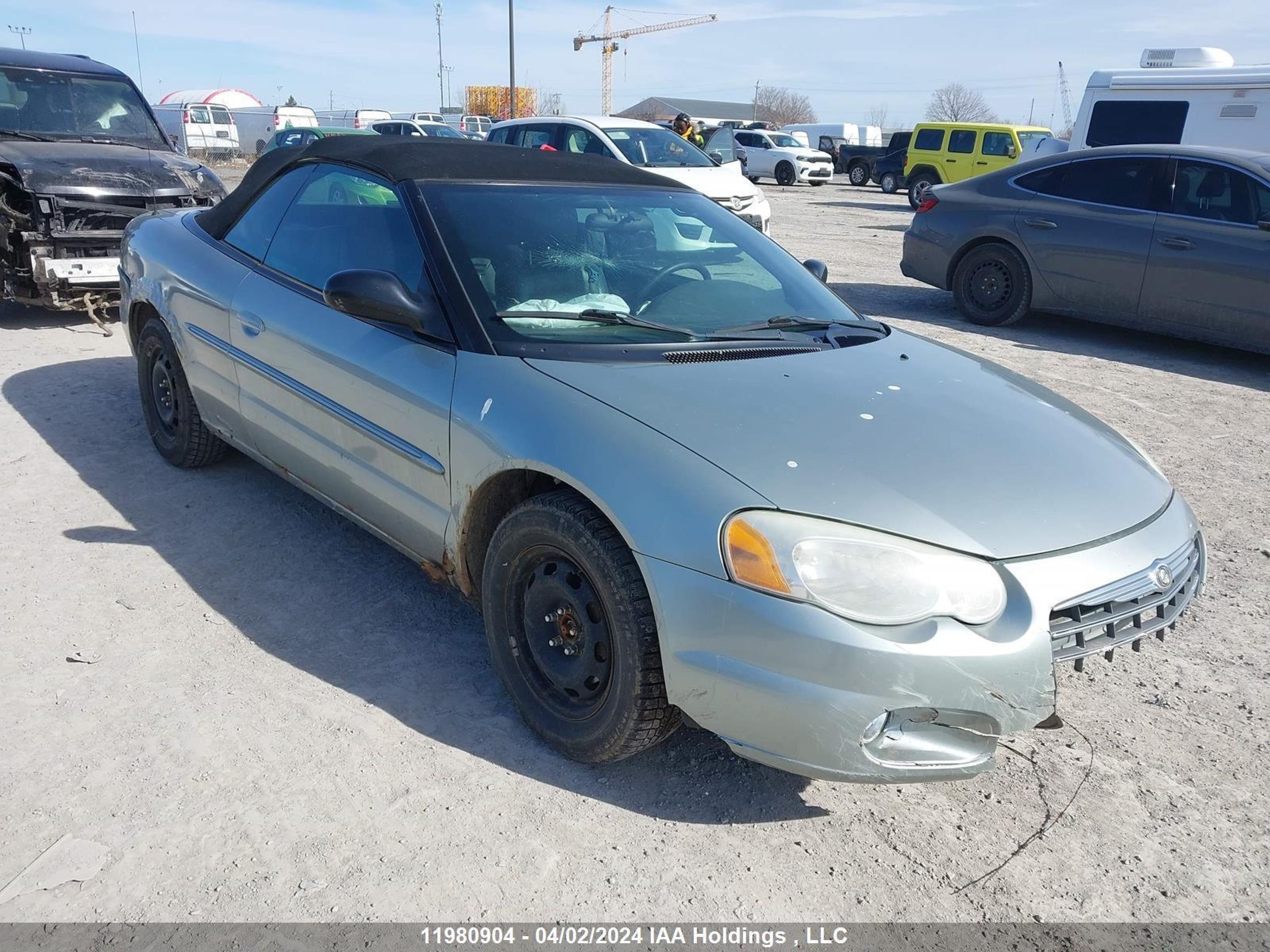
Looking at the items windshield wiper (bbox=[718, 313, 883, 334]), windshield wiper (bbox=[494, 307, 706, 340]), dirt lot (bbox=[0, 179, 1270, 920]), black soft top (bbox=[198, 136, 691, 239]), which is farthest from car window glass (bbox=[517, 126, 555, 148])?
Result: windshield wiper (bbox=[494, 307, 706, 340])

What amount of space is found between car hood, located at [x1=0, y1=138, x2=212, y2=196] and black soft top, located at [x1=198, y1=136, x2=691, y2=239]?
3.96 meters

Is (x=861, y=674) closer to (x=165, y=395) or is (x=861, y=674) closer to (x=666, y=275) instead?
(x=666, y=275)

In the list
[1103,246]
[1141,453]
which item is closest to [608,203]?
[1141,453]

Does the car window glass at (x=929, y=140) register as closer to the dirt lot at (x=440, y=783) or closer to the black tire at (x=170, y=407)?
the dirt lot at (x=440, y=783)

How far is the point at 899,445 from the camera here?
255 cm

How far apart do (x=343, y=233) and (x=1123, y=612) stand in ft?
9.04

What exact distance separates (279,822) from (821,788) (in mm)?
1386

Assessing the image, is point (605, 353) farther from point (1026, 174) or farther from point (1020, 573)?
point (1026, 174)

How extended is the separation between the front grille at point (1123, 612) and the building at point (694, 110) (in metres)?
82.9

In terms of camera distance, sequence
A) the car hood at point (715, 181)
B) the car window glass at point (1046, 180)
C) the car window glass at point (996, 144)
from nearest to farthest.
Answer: the car window glass at point (1046, 180), the car hood at point (715, 181), the car window glass at point (996, 144)

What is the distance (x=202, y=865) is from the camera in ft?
7.52

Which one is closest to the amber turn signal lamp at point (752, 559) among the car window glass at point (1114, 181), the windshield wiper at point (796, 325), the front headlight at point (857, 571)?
the front headlight at point (857, 571)

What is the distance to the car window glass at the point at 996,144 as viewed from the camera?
22594 mm

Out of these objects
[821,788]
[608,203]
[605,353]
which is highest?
[608,203]
